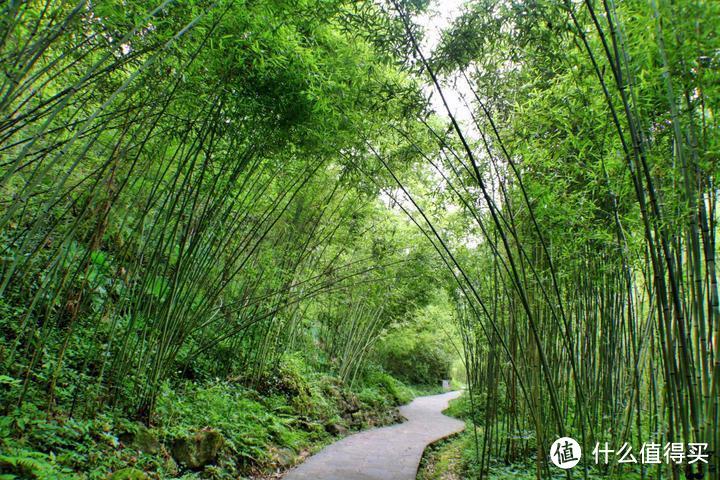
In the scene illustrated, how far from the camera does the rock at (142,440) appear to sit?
2643mm

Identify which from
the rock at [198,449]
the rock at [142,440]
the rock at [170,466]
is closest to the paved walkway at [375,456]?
the rock at [198,449]

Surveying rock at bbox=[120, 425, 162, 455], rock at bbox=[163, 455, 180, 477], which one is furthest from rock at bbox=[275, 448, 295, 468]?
rock at bbox=[120, 425, 162, 455]

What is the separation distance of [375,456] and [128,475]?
9.45ft

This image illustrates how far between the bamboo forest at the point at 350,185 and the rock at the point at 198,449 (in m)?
0.02

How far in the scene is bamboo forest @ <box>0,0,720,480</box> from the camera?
184 cm

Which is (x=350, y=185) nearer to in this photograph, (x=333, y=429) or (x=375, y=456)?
(x=375, y=456)

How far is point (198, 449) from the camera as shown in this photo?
117 inches

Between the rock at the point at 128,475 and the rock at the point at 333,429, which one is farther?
the rock at the point at 333,429

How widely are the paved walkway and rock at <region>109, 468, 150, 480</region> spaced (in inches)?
59.7

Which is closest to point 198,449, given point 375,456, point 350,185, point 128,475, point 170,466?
point 170,466

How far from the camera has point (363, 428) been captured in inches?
248

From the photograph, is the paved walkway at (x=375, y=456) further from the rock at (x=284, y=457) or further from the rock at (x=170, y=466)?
the rock at (x=170, y=466)

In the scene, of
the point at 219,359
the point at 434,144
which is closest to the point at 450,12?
the point at 434,144

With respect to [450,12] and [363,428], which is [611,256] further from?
[363,428]
